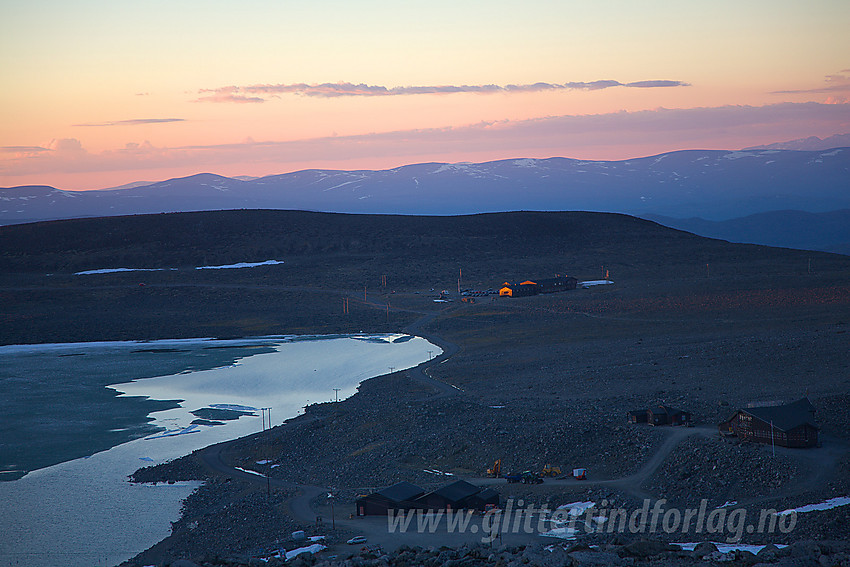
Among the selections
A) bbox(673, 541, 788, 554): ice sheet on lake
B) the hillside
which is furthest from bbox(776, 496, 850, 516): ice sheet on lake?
the hillside

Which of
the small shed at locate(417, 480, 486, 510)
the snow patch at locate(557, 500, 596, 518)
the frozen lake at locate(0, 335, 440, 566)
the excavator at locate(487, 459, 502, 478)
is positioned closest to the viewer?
the snow patch at locate(557, 500, 596, 518)

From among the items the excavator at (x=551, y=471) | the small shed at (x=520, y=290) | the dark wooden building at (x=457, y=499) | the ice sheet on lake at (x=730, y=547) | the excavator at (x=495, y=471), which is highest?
the small shed at (x=520, y=290)

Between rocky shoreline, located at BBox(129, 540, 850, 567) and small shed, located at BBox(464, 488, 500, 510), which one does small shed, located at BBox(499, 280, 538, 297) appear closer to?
small shed, located at BBox(464, 488, 500, 510)

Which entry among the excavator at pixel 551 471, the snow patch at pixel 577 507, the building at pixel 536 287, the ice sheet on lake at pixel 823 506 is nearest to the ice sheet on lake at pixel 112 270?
the building at pixel 536 287

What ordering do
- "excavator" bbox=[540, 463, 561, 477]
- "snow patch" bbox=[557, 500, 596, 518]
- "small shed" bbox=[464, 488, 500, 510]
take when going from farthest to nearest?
"excavator" bbox=[540, 463, 561, 477] < "small shed" bbox=[464, 488, 500, 510] < "snow patch" bbox=[557, 500, 596, 518]

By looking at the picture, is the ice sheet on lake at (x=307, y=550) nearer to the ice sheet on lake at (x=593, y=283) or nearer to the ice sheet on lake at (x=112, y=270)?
the ice sheet on lake at (x=593, y=283)

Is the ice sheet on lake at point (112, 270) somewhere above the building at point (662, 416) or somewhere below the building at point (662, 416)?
above

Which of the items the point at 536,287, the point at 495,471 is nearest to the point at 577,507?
the point at 495,471

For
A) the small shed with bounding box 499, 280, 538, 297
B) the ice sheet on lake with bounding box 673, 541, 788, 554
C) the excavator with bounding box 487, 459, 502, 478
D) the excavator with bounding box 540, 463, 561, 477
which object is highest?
the small shed with bounding box 499, 280, 538, 297
